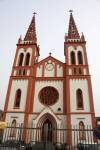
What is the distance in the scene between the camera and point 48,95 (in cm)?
2533

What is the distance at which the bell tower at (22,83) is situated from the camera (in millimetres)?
23505

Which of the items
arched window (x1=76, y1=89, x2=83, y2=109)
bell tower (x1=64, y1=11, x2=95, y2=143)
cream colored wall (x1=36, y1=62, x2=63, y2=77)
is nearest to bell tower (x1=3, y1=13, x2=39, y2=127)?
cream colored wall (x1=36, y1=62, x2=63, y2=77)

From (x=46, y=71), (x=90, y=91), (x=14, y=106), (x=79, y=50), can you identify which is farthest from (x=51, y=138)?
(x=79, y=50)

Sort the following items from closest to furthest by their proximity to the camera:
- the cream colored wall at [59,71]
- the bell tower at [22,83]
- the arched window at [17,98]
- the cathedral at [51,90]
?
the cathedral at [51,90], the bell tower at [22,83], the arched window at [17,98], the cream colored wall at [59,71]

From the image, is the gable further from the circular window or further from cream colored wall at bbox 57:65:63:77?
the circular window

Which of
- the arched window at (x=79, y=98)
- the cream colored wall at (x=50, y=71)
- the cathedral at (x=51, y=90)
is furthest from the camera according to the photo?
the cream colored wall at (x=50, y=71)

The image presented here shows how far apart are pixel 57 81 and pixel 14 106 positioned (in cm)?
744

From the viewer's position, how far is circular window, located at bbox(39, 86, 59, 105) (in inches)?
971

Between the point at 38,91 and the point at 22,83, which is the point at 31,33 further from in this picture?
the point at 38,91

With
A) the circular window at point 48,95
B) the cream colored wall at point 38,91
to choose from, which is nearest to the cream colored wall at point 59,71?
the cream colored wall at point 38,91

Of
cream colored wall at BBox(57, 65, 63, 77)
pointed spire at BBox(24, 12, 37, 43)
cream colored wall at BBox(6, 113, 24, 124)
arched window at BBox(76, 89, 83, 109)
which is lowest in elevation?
cream colored wall at BBox(6, 113, 24, 124)

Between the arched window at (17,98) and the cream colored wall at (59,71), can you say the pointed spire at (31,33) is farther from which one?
the arched window at (17,98)

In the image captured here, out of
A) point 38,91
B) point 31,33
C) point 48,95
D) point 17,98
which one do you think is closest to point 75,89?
point 48,95

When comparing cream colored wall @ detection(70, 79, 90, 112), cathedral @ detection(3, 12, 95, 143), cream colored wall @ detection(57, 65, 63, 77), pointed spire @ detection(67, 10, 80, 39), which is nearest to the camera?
cathedral @ detection(3, 12, 95, 143)
